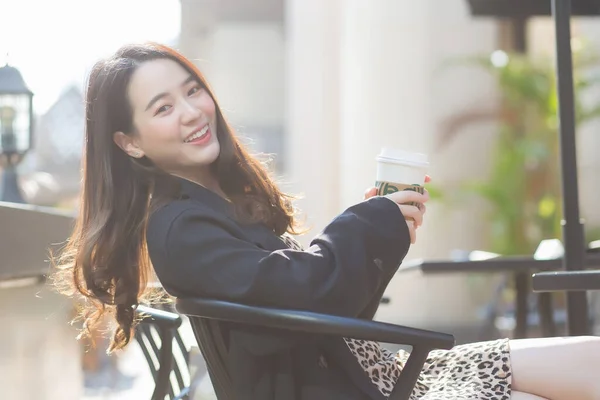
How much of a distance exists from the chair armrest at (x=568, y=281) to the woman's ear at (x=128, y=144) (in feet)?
2.47

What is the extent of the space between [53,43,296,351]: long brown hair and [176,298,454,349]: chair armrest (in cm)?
28

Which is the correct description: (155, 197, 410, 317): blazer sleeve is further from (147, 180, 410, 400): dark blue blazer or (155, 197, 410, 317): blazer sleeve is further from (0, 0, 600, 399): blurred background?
(0, 0, 600, 399): blurred background

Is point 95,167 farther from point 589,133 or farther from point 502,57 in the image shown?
point 589,133

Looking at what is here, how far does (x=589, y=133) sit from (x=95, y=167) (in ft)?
24.9

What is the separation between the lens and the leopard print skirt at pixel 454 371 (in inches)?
60.4

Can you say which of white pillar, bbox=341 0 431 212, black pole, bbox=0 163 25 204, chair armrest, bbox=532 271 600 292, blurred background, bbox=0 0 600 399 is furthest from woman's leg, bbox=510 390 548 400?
white pillar, bbox=341 0 431 212

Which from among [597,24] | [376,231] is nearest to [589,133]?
[597,24]

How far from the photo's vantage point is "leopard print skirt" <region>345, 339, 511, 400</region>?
60.4 inches

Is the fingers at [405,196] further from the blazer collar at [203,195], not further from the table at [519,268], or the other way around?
the table at [519,268]

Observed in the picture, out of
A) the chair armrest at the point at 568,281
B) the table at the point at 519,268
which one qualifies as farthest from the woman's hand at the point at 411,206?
the table at the point at 519,268

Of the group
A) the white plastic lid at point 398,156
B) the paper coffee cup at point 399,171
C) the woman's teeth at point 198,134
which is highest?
the woman's teeth at point 198,134

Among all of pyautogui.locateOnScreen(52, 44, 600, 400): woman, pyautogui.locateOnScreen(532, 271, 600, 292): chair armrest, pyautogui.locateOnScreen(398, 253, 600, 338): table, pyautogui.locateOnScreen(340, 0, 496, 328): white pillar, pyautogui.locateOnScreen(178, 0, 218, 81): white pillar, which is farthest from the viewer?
pyautogui.locateOnScreen(178, 0, 218, 81): white pillar

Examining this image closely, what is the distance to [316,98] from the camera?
8.72 m

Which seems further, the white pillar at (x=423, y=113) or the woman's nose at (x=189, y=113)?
the white pillar at (x=423, y=113)
